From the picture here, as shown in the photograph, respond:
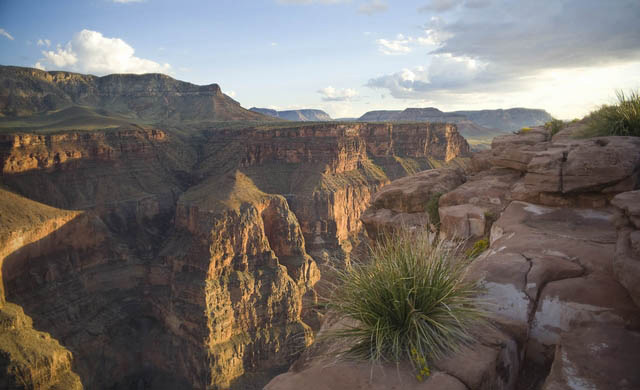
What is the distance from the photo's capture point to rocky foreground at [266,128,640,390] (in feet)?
10.9

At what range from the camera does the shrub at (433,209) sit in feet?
34.8

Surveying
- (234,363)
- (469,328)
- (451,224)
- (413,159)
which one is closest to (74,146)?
(234,363)

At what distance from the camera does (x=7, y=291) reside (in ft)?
A: 94.3

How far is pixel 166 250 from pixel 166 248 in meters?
0.69

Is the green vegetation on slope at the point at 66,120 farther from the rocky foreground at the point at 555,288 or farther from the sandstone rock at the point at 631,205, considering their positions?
the sandstone rock at the point at 631,205

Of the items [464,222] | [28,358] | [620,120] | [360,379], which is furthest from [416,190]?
[28,358]

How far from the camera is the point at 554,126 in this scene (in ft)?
45.0

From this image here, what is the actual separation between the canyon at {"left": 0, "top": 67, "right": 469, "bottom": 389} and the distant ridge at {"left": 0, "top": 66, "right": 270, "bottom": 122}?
1794 centimetres

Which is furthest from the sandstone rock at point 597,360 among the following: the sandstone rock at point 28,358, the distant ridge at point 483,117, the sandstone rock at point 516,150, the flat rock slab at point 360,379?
the distant ridge at point 483,117

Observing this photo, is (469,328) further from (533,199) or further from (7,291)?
(7,291)

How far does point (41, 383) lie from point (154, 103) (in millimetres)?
88484

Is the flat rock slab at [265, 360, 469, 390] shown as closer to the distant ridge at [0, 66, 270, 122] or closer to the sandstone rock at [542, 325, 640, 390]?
the sandstone rock at [542, 325, 640, 390]

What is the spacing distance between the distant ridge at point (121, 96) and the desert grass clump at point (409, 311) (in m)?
90.9

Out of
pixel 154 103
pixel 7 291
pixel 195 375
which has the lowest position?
pixel 195 375
